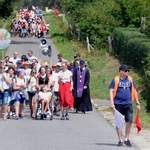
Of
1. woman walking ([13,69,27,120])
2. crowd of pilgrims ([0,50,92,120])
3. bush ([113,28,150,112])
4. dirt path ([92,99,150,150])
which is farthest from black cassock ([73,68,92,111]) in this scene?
bush ([113,28,150,112])

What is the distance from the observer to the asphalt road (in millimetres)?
15375

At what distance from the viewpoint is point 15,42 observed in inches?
2243

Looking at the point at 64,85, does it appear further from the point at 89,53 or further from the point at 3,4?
the point at 3,4

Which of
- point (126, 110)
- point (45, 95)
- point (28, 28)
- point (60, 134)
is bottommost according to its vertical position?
point (28, 28)

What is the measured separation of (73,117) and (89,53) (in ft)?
76.6

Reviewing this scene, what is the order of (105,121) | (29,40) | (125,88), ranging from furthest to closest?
(29,40)
(105,121)
(125,88)

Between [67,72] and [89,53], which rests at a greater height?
[67,72]

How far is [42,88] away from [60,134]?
4116 mm

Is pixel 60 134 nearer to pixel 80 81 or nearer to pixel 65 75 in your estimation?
pixel 65 75

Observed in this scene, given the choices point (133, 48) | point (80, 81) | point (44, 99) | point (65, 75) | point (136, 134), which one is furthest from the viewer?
point (133, 48)

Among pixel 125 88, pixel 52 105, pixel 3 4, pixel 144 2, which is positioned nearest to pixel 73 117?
pixel 52 105

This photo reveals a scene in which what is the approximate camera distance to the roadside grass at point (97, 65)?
93.1ft

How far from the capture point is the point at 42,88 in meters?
21.5

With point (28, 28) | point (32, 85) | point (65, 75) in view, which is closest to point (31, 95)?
point (32, 85)
